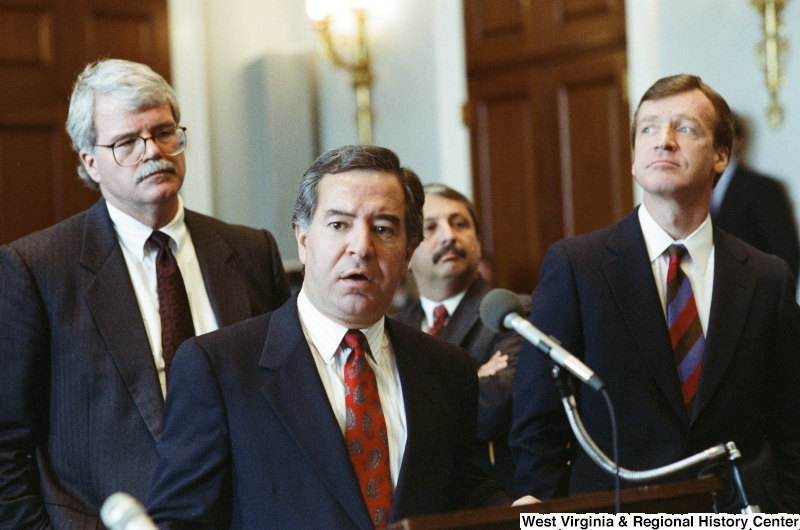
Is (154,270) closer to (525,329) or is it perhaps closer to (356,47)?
(525,329)

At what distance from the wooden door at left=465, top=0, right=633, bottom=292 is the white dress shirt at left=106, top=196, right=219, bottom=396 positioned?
2.91 metres

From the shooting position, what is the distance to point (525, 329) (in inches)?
62.4

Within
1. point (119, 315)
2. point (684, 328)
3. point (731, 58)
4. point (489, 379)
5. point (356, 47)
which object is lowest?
point (489, 379)

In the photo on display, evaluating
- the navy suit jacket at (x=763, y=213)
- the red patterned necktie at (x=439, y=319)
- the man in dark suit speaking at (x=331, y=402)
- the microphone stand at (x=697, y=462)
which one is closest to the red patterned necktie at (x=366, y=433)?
the man in dark suit speaking at (x=331, y=402)

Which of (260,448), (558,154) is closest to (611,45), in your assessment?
(558,154)

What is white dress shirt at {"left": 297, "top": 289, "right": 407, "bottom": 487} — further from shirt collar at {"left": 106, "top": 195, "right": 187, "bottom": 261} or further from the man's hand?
the man's hand

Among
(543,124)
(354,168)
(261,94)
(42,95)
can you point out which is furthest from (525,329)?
(261,94)

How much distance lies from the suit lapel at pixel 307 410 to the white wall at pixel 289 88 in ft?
14.5

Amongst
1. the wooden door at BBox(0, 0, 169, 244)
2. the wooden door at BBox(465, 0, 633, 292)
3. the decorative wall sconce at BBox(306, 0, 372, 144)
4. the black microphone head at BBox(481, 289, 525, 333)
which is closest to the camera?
the black microphone head at BBox(481, 289, 525, 333)

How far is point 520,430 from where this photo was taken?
2449 millimetres

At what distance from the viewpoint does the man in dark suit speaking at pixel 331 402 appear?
1797 millimetres

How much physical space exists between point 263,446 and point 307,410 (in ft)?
0.36

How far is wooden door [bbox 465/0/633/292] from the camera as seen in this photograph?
5.39m

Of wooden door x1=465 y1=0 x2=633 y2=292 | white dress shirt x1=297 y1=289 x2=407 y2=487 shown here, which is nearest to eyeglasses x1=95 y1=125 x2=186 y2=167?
white dress shirt x1=297 y1=289 x2=407 y2=487
